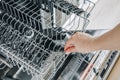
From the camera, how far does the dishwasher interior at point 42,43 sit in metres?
0.65

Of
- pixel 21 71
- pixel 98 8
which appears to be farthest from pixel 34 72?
pixel 98 8

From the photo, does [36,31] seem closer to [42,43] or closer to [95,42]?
[42,43]

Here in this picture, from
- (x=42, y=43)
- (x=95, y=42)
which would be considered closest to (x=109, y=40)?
(x=95, y=42)

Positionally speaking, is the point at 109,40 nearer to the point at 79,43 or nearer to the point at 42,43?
the point at 79,43

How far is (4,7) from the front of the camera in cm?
70

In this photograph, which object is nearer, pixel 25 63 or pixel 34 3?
pixel 25 63

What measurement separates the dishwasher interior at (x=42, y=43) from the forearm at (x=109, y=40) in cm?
9

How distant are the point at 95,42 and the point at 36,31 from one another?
18 cm

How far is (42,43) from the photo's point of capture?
0.68 m

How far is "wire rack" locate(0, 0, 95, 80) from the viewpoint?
2.08 feet

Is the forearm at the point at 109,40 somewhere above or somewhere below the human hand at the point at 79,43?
above

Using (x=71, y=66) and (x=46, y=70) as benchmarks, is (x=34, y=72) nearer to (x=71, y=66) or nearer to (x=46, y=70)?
(x=46, y=70)

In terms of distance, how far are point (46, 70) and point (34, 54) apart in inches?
3.0

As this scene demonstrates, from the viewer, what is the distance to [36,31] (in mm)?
693
